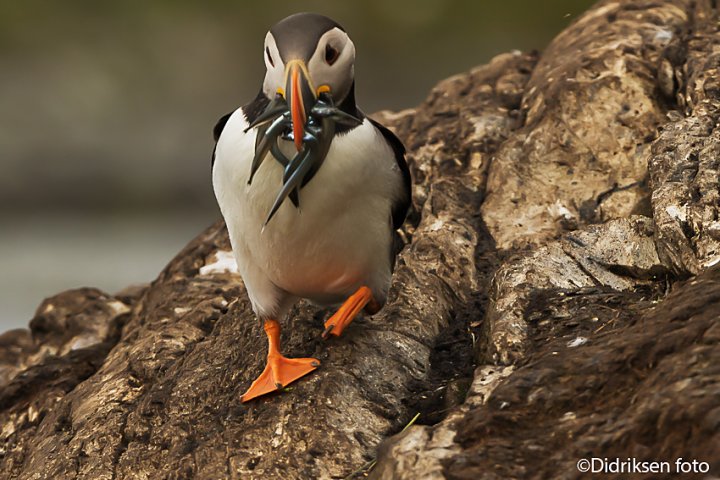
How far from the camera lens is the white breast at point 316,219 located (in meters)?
3.88

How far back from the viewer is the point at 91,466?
415 centimetres

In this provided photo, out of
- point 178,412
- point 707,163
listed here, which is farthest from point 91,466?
point 707,163

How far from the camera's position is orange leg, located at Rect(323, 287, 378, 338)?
4.29m

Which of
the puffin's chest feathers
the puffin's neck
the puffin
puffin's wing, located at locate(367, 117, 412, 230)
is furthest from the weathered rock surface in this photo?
the puffin's neck

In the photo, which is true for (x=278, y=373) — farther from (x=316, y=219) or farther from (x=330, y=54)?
(x=330, y=54)

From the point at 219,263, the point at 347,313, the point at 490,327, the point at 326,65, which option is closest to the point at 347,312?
the point at 347,313

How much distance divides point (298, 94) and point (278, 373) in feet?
3.84

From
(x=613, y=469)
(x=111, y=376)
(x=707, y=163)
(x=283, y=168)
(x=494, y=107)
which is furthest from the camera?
(x=494, y=107)

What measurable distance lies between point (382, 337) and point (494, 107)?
2334mm

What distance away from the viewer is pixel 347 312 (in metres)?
4.30

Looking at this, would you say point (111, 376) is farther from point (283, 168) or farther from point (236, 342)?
point (283, 168)

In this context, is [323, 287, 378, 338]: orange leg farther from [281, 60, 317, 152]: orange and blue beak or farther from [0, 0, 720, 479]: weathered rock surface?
[281, 60, 317, 152]: orange and blue beak

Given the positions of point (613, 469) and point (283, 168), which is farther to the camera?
point (283, 168)

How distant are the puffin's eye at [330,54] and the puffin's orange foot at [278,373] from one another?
3.99ft
